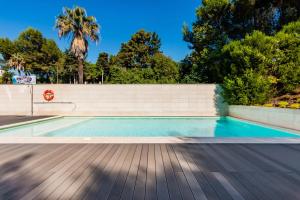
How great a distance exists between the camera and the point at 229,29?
15.0 m

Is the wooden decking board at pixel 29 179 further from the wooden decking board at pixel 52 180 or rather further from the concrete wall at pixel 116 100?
the concrete wall at pixel 116 100

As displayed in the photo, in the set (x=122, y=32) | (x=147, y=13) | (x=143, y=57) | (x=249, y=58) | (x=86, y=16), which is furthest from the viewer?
(x=143, y=57)

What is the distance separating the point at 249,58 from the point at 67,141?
29.5 feet

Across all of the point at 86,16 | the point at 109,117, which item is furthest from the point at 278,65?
the point at 86,16

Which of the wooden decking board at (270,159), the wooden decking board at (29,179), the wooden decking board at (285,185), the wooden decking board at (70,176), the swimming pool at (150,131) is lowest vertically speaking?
the swimming pool at (150,131)

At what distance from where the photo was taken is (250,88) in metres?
10.1

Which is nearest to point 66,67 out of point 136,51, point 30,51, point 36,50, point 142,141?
point 36,50

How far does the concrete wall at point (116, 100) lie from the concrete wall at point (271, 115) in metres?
2.00

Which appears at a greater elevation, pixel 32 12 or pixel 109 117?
pixel 32 12

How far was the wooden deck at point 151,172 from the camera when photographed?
2.37 m

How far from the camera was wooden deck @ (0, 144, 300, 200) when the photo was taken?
2.37 metres

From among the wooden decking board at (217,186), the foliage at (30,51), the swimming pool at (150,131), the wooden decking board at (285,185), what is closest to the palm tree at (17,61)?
the foliage at (30,51)

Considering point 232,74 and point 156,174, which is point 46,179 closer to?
point 156,174

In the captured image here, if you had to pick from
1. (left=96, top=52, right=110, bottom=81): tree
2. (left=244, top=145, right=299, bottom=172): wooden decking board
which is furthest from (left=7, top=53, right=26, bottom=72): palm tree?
(left=244, top=145, right=299, bottom=172): wooden decking board
